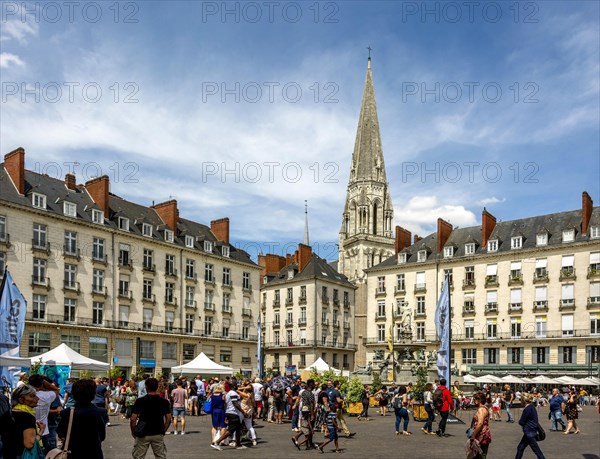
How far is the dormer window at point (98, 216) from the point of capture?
54469 mm

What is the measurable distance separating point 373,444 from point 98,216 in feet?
133

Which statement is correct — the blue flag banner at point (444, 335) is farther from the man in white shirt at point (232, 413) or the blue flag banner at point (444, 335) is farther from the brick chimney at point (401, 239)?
the brick chimney at point (401, 239)

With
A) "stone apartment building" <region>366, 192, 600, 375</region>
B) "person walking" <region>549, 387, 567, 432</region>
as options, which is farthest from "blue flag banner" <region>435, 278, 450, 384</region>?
"stone apartment building" <region>366, 192, 600, 375</region>

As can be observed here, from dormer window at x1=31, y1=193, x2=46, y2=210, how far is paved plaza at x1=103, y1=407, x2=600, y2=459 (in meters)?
27.9

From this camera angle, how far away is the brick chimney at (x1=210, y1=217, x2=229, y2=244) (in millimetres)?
69562

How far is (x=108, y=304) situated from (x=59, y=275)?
5.17 m

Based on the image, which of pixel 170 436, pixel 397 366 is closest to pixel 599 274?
pixel 397 366

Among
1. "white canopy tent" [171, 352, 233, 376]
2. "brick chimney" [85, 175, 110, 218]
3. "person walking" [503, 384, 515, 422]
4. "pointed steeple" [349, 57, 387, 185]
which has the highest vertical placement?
"pointed steeple" [349, 57, 387, 185]

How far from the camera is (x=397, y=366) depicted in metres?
41.7

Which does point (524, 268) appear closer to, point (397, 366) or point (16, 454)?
point (397, 366)

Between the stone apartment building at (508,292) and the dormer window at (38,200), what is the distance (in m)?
30.4

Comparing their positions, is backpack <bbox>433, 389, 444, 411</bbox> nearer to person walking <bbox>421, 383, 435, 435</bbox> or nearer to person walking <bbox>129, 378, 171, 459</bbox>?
person walking <bbox>421, 383, 435, 435</bbox>

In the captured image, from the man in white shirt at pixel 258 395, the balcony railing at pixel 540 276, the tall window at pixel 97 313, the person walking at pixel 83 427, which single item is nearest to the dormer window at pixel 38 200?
the tall window at pixel 97 313

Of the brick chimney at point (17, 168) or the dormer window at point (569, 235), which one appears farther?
the dormer window at point (569, 235)
